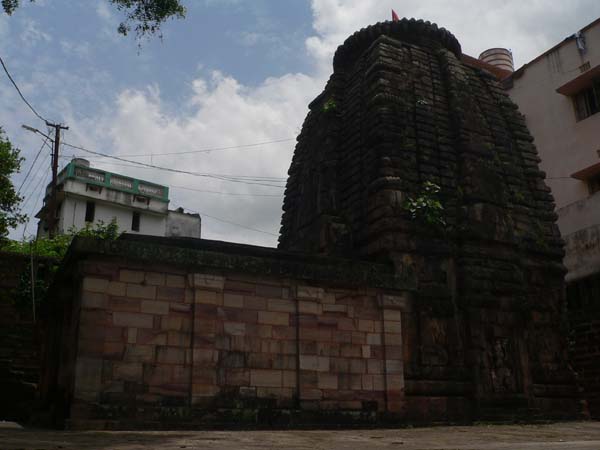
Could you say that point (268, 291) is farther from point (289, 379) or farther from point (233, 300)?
point (289, 379)

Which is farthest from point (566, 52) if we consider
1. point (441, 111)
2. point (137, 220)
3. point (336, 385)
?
point (137, 220)

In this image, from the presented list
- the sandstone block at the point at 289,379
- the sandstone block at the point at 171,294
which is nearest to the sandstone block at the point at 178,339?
the sandstone block at the point at 171,294

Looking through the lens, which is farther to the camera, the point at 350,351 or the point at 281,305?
the point at 350,351

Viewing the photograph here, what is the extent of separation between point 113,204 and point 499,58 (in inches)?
980

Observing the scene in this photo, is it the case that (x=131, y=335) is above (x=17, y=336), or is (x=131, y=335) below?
below

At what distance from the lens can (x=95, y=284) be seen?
9109 mm

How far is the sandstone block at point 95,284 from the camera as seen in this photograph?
9039 mm

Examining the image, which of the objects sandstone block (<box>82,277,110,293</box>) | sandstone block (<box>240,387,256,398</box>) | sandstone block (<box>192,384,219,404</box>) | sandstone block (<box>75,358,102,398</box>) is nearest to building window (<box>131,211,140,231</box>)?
sandstone block (<box>82,277,110,293</box>)

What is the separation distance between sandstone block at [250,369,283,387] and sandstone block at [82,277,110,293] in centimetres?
267

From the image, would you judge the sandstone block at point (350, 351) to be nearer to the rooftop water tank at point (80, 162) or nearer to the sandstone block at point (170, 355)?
the sandstone block at point (170, 355)

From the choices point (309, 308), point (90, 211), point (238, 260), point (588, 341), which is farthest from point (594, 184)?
point (90, 211)

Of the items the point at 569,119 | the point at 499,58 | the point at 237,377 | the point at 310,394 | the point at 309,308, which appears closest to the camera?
the point at 237,377

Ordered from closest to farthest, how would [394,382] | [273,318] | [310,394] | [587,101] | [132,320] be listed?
[132,320], [310,394], [273,318], [394,382], [587,101]

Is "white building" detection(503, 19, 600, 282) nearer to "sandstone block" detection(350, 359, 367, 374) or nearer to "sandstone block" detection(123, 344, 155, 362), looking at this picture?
"sandstone block" detection(350, 359, 367, 374)
